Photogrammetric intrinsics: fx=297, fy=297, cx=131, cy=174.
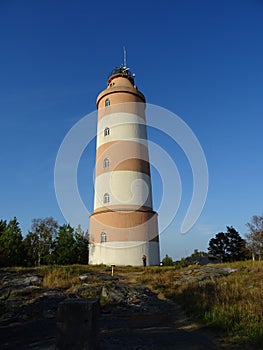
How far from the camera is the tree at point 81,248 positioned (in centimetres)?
2995

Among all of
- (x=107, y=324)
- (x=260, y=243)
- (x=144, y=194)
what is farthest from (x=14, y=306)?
(x=260, y=243)

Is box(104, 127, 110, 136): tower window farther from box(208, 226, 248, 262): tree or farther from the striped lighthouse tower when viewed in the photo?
box(208, 226, 248, 262): tree

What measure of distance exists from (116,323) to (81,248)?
23.7 metres

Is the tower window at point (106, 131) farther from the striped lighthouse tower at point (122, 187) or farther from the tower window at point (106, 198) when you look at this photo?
the tower window at point (106, 198)

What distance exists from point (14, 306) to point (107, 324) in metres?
3.63

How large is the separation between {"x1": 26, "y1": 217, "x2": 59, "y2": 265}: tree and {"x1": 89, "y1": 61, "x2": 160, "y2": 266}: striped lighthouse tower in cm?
1020

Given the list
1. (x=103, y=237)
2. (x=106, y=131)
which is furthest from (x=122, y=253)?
(x=106, y=131)

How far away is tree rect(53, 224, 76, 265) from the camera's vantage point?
29153 millimetres

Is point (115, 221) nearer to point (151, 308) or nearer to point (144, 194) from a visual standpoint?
point (144, 194)

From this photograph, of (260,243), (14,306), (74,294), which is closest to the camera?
(14,306)

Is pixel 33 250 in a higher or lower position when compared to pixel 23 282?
higher

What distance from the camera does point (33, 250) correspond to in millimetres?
33781

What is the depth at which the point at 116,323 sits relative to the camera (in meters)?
7.79

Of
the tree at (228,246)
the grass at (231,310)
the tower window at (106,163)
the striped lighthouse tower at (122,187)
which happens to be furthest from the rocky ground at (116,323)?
the tree at (228,246)
